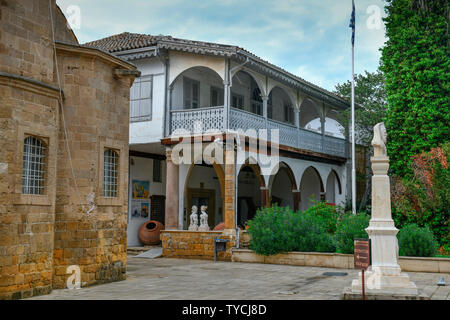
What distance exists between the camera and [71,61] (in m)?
10.5

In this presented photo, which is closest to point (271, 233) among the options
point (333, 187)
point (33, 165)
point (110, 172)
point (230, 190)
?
point (230, 190)

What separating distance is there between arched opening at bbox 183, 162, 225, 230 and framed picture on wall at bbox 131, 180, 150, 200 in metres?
1.73

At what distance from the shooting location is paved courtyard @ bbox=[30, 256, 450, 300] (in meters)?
9.18

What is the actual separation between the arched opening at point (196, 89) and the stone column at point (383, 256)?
10.3m

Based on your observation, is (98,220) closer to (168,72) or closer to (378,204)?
(378,204)

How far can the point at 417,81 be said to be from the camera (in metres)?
19.1

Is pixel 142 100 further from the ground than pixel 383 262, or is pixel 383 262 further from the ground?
pixel 142 100

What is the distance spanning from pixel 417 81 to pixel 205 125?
27.4ft

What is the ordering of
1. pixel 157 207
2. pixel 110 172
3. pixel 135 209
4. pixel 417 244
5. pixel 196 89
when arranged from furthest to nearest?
pixel 157 207 → pixel 135 209 → pixel 196 89 → pixel 417 244 → pixel 110 172

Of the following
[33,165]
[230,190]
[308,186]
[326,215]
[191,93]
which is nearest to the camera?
[33,165]

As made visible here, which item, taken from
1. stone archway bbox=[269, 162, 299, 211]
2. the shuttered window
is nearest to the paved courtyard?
the shuttered window

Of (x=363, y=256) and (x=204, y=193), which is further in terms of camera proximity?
(x=204, y=193)

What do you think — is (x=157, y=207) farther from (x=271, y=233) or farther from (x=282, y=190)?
(x=282, y=190)
